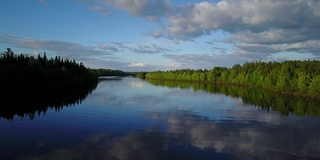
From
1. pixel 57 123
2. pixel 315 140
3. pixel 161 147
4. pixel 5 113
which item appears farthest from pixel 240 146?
pixel 5 113

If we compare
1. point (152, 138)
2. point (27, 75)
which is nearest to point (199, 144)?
point (152, 138)

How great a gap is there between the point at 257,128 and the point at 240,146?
12.4 metres

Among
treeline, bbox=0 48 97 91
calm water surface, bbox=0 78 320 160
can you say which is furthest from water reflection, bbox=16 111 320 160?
treeline, bbox=0 48 97 91

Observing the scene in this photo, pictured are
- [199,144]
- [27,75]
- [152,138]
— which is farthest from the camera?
[27,75]

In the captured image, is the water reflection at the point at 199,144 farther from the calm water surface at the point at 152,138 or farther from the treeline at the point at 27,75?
the treeline at the point at 27,75

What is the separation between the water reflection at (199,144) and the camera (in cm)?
2577

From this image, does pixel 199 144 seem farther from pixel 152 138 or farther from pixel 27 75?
pixel 27 75

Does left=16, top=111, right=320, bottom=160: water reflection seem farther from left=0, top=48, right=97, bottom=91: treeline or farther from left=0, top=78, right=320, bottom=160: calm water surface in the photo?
left=0, top=48, right=97, bottom=91: treeline

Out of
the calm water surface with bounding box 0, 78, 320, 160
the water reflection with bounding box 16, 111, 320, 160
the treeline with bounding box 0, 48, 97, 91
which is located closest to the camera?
the water reflection with bounding box 16, 111, 320, 160

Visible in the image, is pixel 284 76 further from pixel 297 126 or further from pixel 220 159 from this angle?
pixel 220 159

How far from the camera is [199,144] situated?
98.5 feet

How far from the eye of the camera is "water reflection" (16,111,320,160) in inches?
1014

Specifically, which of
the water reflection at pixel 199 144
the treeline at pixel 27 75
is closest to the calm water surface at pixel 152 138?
the water reflection at pixel 199 144

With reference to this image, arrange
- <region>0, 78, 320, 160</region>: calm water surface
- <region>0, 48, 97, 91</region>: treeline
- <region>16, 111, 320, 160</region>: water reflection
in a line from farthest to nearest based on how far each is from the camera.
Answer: <region>0, 48, 97, 91</region>: treeline, <region>0, 78, 320, 160</region>: calm water surface, <region>16, 111, 320, 160</region>: water reflection
